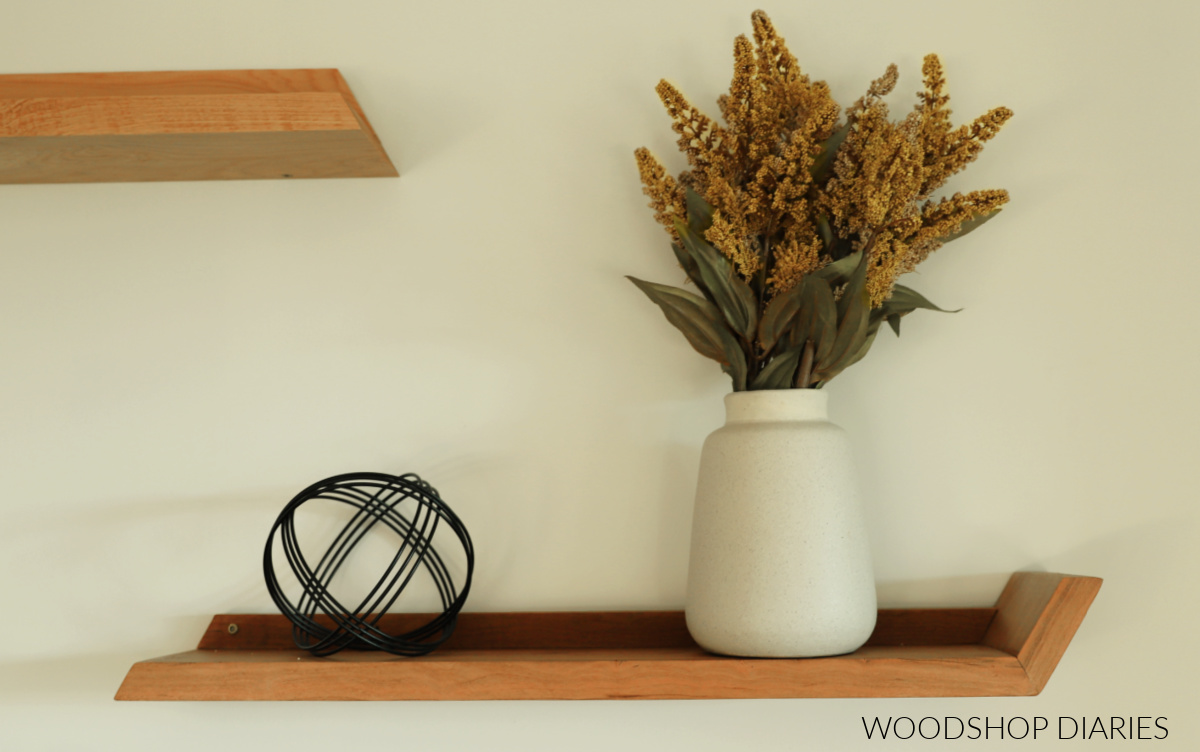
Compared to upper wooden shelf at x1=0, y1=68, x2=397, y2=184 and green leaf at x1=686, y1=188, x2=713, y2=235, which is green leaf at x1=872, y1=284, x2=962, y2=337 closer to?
green leaf at x1=686, y1=188, x2=713, y2=235

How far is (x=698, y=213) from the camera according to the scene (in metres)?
0.74

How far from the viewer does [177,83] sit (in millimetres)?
840

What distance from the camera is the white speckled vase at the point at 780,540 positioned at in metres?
→ 0.67

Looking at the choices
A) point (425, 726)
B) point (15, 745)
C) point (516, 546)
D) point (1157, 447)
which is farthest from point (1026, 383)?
point (15, 745)

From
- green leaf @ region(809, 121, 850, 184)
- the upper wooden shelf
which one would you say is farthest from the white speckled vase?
the upper wooden shelf

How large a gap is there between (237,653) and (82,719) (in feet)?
0.56

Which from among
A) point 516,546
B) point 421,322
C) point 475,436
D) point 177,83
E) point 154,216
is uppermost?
point 177,83

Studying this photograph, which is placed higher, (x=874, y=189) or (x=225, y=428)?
(x=874, y=189)

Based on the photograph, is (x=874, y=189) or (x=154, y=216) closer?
(x=874, y=189)

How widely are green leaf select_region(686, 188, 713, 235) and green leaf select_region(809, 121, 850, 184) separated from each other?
11 centimetres

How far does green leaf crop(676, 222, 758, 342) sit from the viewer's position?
724 millimetres

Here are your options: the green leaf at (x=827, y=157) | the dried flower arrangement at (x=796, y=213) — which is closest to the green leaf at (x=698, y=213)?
the dried flower arrangement at (x=796, y=213)

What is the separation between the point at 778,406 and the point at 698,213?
187 mm

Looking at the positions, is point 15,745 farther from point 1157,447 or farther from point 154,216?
point 1157,447
